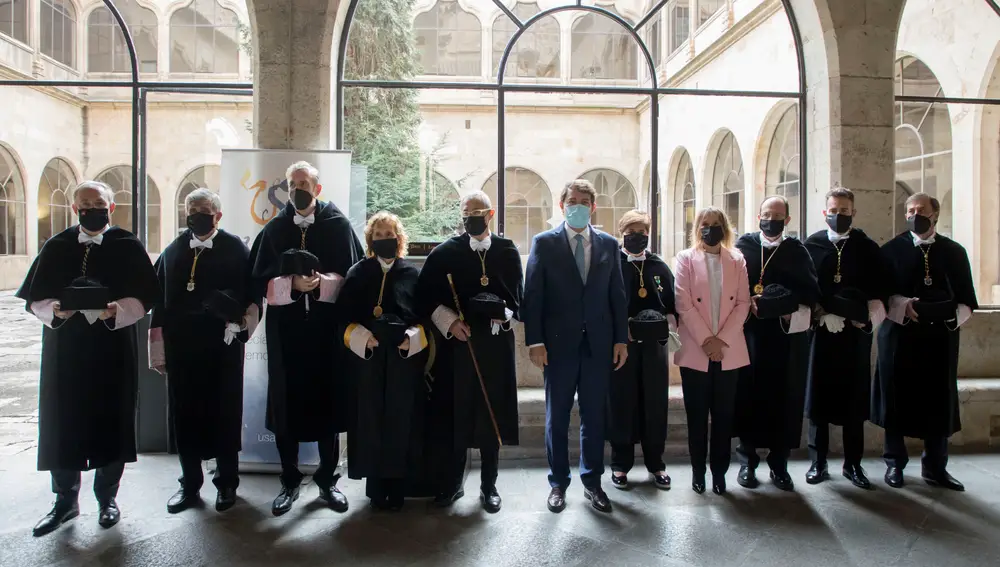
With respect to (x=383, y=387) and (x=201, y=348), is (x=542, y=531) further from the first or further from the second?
(x=201, y=348)

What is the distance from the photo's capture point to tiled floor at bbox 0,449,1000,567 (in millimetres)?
3191

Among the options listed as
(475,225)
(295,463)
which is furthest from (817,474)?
(295,463)

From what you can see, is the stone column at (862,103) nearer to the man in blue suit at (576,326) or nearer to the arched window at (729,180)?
the man in blue suit at (576,326)

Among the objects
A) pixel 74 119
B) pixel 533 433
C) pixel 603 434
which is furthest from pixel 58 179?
pixel 603 434

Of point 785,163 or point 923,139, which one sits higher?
point 785,163

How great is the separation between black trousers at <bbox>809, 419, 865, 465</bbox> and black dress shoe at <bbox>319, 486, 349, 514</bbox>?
3.19 meters

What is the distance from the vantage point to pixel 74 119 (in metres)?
14.5

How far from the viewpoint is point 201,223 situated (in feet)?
12.6

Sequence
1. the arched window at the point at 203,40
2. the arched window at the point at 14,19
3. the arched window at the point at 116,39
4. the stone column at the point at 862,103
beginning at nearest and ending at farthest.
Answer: the stone column at the point at 862,103 → the arched window at the point at 14,19 → the arched window at the point at 116,39 → the arched window at the point at 203,40

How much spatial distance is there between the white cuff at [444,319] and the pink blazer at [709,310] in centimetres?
152

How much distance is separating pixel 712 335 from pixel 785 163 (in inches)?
386

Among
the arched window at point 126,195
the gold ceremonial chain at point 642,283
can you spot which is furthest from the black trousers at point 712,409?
the arched window at point 126,195

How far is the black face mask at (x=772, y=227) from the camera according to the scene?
4137 millimetres

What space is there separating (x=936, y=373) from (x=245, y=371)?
481 centimetres
